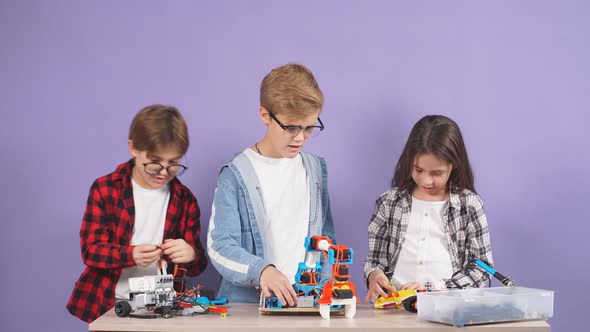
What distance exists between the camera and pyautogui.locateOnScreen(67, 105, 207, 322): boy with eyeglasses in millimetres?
1956

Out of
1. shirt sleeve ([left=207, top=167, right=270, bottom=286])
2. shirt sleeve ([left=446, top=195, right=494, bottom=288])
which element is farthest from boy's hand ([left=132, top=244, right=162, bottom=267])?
shirt sleeve ([left=446, top=195, right=494, bottom=288])

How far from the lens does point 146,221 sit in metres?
2.09

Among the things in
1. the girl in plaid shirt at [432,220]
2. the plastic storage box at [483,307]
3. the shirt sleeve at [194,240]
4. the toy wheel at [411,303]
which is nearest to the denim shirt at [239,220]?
the shirt sleeve at [194,240]

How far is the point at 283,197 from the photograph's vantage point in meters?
2.04

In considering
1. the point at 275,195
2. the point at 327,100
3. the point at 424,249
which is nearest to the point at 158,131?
the point at 275,195

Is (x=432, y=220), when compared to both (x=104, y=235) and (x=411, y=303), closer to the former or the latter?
(x=411, y=303)

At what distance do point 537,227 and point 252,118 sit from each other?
3.56 feet

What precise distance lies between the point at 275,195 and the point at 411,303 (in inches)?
20.9

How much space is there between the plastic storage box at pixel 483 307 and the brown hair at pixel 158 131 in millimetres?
854

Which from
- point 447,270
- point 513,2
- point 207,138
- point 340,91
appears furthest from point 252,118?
point 513,2

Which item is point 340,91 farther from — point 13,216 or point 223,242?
point 13,216

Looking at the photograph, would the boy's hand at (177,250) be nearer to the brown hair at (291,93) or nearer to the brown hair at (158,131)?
the brown hair at (158,131)

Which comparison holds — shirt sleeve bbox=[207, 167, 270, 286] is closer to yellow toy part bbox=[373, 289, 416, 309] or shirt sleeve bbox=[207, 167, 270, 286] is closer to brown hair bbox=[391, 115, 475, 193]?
yellow toy part bbox=[373, 289, 416, 309]

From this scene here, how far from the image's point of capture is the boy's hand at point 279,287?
1674 mm
